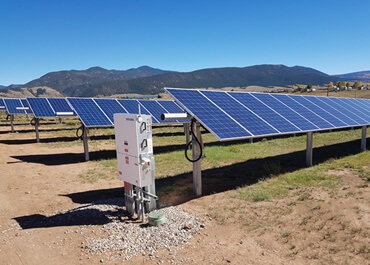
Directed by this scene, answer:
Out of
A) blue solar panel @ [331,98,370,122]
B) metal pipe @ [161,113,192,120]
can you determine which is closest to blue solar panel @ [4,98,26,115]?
metal pipe @ [161,113,192,120]

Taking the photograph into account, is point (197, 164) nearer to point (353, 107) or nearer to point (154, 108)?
point (353, 107)

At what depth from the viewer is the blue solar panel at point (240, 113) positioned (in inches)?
445

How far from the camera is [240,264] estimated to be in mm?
6082

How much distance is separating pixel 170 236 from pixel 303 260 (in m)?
A: 3.18

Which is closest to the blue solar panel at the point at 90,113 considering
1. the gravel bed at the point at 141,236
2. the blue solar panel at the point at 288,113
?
the blue solar panel at the point at 288,113

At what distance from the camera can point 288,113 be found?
14.3 metres

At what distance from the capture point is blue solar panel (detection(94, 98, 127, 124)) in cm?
2092

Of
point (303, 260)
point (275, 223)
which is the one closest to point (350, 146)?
point (275, 223)

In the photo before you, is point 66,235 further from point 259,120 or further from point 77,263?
point 259,120

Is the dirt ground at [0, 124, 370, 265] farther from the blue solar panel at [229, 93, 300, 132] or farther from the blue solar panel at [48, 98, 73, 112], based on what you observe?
the blue solar panel at [48, 98, 73, 112]

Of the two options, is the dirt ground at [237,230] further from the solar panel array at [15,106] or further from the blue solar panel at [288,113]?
the solar panel array at [15,106]

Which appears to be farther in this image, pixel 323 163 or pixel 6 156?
pixel 6 156

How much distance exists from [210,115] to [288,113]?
559cm

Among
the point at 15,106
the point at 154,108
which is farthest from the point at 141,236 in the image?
the point at 15,106
